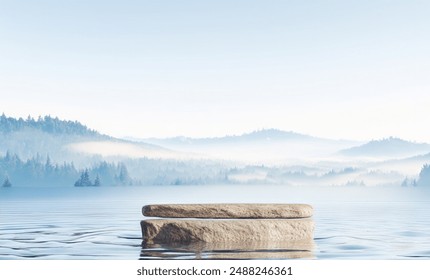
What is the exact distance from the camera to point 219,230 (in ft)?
59.9

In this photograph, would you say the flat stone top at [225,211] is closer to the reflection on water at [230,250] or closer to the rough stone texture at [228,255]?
the reflection on water at [230,250]

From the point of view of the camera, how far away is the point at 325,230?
75.5ft

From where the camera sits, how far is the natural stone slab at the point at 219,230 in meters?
18.3

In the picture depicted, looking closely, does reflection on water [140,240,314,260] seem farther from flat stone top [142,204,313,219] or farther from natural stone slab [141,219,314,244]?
flat stone top [142,204,313,219]

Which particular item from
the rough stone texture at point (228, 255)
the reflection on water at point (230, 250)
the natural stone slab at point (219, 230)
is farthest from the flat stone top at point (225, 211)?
the rough stone texture at point (228, 255)

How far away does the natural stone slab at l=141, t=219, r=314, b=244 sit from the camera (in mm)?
18266

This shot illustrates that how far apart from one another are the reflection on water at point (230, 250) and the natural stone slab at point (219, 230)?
0.93ft

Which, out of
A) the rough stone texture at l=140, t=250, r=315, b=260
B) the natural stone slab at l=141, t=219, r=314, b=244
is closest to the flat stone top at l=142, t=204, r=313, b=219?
the natural stone slab at l=141, t=219, r=314, b=244

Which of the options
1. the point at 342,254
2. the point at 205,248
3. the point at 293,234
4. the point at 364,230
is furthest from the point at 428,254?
the point at 364,230

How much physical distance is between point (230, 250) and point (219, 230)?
5.26ft

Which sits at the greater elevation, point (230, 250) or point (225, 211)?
point (225, 211)

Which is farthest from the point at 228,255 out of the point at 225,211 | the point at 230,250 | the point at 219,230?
the point at 225,211

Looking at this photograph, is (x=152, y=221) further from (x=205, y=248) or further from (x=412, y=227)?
(x=412, y=227)

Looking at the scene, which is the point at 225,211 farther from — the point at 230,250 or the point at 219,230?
the point at 230,250
